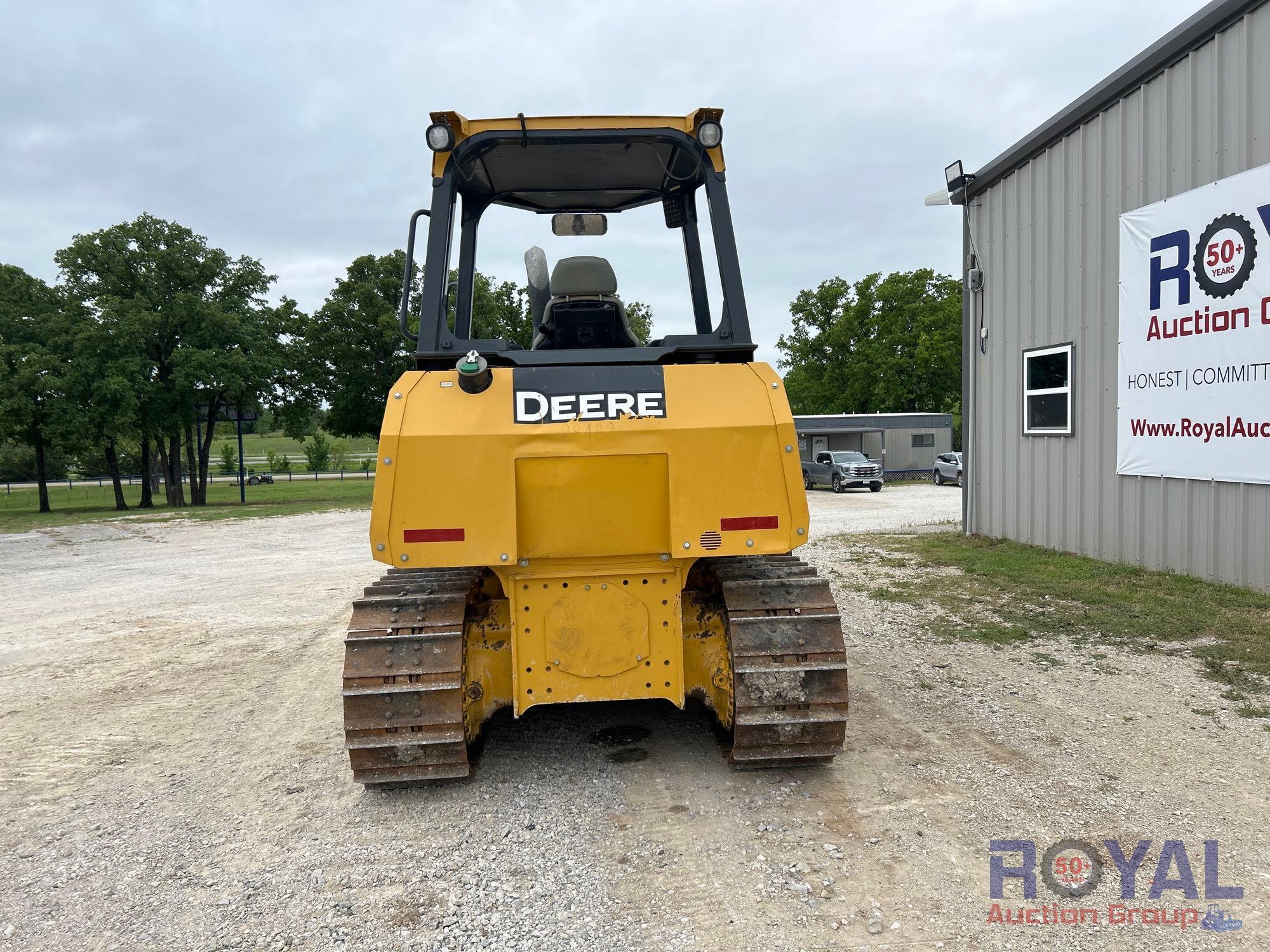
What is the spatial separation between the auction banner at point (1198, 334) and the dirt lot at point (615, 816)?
3.29m

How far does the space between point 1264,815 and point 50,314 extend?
3480 cm

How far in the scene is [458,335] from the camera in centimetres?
504

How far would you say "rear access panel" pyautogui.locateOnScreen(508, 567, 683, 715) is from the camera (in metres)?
3.86

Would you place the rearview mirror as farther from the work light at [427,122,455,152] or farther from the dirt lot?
the dirt lot

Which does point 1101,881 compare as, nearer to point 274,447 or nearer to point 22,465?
point 22,465

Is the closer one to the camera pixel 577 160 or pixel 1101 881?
pixel 1101 881

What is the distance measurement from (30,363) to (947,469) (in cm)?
3159

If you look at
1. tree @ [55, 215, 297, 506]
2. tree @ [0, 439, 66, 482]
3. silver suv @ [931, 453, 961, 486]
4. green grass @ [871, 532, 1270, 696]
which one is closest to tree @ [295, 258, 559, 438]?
tree @ [55, 215, 297, 506]

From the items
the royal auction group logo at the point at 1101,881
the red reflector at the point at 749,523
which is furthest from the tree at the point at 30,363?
the royal auction group logo at the point at 1101,881

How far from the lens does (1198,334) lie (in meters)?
8.33

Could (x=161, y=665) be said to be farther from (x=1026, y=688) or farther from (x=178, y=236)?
(x=178, y=236)

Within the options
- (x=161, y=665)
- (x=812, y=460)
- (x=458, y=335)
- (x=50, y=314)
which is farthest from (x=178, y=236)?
(x=458, y=335)

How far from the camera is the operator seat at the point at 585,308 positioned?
4.73 metres


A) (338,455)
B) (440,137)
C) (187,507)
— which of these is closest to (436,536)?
(440,137)
